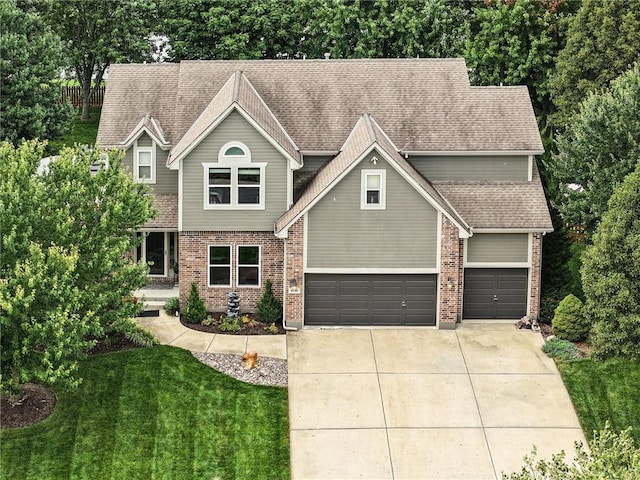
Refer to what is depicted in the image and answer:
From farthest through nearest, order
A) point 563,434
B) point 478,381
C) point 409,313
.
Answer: point 409,313, point 478,381, point 563,434

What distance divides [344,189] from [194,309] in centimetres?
657

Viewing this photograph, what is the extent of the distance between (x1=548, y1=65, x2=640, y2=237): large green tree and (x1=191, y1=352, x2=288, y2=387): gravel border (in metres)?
12.9

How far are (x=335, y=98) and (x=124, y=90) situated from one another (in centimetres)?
828

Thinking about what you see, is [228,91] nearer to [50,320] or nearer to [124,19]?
[50,320]

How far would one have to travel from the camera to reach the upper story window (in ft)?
102

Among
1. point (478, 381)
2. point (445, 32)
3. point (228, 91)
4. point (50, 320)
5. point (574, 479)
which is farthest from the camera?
point (445, 32)

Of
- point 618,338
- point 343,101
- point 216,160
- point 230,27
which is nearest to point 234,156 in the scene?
point 216,160

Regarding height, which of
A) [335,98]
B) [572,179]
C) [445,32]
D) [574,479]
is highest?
[445,32]

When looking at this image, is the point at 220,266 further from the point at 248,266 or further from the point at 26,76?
the point at 26,76

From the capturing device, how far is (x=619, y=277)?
91.4 ft

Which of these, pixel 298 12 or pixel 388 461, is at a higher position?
pixel 298 12

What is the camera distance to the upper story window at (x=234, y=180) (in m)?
31.2

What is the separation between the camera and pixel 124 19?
2009 inches

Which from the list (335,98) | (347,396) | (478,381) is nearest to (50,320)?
(347,396)
